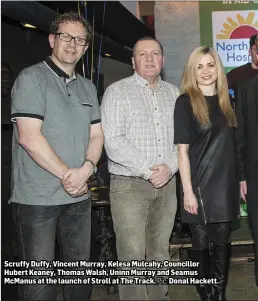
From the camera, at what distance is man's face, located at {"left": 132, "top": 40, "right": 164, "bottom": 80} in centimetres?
266

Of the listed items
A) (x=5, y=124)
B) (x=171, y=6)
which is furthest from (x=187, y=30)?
(x=5, y=124)

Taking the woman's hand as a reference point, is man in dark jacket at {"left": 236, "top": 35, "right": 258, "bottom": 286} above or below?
above

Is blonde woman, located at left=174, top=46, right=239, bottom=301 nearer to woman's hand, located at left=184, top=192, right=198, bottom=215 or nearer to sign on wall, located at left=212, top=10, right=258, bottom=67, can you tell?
woman's hand, located at left=184, top=192, right=198, bottom=215

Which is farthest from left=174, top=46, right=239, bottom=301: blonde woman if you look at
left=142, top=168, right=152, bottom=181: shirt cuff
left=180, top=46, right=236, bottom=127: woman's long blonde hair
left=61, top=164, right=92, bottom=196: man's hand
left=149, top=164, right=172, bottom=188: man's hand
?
left=61, top=164, right=92, bottom=196: man's hand

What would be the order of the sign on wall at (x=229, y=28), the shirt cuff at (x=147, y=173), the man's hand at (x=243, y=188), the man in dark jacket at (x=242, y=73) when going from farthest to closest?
1. the sign on wall at (x=229, y=28)
2. the man in dark jacket at (x=242, y=73)
3. the man's hand at (x=243, y=188)
4. the shirt cuff at (x=147, y=173)

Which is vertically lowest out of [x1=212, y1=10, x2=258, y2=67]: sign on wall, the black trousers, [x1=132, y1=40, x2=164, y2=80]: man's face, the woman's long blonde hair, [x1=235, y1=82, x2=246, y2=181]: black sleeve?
the black trousers

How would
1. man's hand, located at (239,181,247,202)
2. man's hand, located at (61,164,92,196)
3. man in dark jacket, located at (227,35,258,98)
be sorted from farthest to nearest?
man in dark jacket, located at (227,35,258,98), man's hand, located at (239,181,247,202), man's hand, located at (61,164,92,196)

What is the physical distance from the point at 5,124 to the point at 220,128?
1892 millimetres

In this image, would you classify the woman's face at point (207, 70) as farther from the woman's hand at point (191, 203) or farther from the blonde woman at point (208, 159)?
the woman's hand at point (191, 203)

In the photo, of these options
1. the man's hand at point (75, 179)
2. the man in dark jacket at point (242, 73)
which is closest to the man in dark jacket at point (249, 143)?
the man's hand at point (75, 179)

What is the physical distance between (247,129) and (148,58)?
0.78 metres

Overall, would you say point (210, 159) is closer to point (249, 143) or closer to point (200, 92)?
point (249, 143)

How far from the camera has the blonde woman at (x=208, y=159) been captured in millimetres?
2584

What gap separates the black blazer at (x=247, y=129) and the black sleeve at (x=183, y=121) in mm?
349
